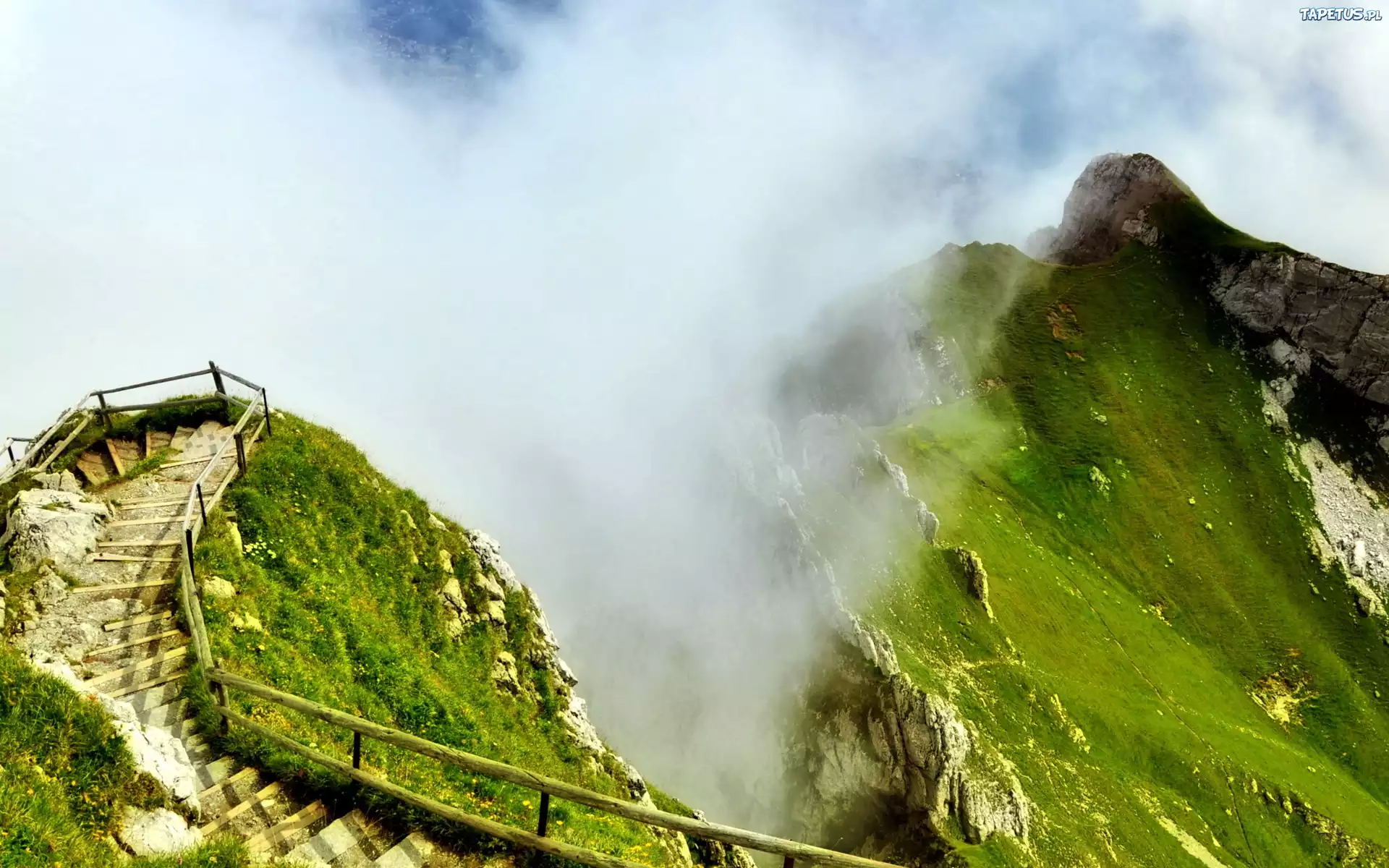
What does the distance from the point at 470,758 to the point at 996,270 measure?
210921 millimetres

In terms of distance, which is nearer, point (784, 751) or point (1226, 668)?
point (784, 751)

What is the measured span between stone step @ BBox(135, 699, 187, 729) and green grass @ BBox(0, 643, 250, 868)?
2830mm

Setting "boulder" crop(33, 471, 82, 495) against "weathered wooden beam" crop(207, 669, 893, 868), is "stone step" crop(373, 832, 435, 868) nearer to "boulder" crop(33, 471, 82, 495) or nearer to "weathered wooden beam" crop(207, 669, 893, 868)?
"weathered wooden beam" crop(207, 669, 893, 868)

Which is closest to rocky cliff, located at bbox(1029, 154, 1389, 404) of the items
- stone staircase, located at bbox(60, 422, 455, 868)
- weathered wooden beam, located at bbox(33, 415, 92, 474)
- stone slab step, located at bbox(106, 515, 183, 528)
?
stone staircase, located at bbox(60, 422, 455, 868)

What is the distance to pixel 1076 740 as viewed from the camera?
84.5 meters

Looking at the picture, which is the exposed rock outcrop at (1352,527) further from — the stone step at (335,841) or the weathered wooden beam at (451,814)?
the stone step at (335,841)

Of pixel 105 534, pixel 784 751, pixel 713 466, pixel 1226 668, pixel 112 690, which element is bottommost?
pixel 1226 668

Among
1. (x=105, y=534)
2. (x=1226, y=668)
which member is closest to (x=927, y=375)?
(x=1226, y=668)

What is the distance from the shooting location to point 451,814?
44.7 feet

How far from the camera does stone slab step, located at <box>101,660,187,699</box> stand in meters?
16.5

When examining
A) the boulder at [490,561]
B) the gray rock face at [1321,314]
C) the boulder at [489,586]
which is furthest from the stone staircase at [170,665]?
the gray rock face at [1321,314]

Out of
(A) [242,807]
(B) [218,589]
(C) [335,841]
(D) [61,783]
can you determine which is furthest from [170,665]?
(C) [335,841]

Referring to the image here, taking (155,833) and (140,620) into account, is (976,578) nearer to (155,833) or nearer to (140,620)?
(140,620)

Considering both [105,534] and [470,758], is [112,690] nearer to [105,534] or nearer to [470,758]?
[105,534]
